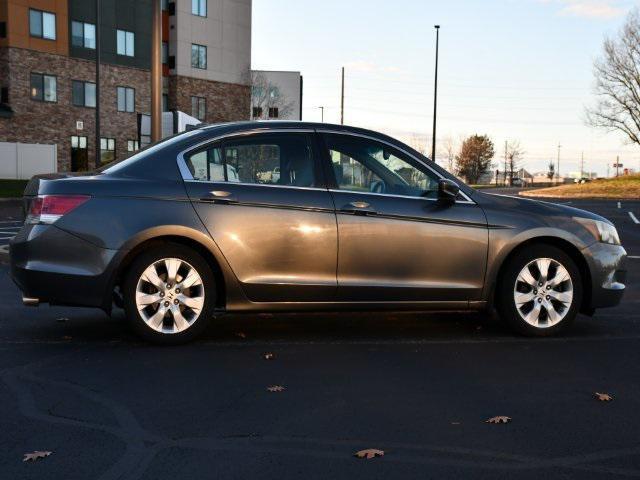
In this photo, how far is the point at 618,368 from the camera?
539cm

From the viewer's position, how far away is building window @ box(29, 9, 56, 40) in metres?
43.1

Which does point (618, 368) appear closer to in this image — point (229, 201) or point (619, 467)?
point (619, 467)

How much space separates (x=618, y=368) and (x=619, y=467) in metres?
2.05

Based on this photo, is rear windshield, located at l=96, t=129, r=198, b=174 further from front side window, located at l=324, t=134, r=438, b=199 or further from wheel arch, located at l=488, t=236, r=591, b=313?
wheel arch, located at l=488, t=236, r=591, b=313

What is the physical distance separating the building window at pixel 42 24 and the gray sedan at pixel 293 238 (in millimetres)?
41560

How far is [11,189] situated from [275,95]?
29580 mm

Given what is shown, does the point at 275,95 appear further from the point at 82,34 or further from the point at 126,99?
the point at 82,34

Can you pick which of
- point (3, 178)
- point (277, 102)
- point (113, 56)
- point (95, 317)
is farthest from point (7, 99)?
point (95, 317)

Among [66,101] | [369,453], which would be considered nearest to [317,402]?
[369,453]

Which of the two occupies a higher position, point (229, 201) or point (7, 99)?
point (7, 99)

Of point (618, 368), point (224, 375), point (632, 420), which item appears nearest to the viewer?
point (632, 420)

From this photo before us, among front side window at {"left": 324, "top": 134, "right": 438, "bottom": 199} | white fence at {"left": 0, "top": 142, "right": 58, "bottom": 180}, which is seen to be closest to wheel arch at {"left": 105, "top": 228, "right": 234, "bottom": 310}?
front side window at {"left": 324, "top": 134, "right": 438, "bottom": 199}

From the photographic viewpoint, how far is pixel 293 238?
5.91 m

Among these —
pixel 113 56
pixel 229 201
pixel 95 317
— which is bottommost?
pixel 95 317
